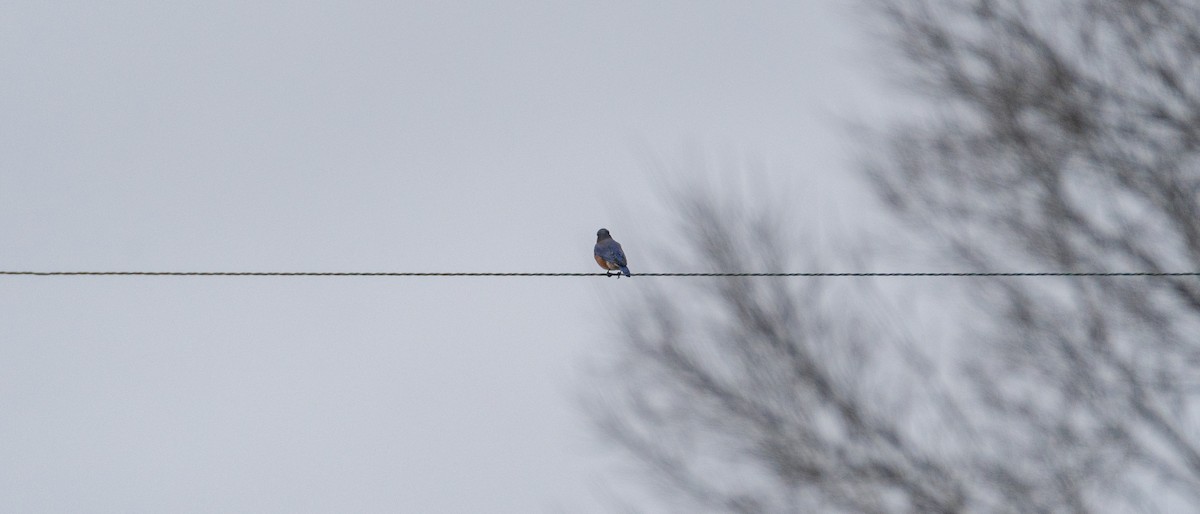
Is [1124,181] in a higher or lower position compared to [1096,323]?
higher

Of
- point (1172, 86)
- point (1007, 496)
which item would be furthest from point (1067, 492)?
point (1172, 86)

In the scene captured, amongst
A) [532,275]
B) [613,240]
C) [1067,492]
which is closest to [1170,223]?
[1067,492]

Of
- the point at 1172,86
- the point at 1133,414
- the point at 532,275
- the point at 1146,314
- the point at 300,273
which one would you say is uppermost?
the point at 1172,86

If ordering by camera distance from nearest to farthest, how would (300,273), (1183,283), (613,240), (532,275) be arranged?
(300,273)
(532,275)
(1183,283)
(613,240)

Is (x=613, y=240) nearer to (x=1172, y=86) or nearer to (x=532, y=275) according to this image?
(x=532, y=275)

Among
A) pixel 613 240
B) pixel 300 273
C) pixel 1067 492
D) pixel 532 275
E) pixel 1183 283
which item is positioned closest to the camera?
pixel 300 273

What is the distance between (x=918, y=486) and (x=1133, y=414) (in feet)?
4.38

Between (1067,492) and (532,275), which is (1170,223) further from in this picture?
(532,275)

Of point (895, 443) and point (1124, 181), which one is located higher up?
point (1124, 181)

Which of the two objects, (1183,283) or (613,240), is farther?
(613,240)

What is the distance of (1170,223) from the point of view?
8.48 m

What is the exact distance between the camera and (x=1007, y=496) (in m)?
7.89

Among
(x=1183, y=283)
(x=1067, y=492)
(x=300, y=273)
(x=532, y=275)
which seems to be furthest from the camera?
(x=1183, y=283)

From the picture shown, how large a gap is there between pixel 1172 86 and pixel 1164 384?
1.96m
